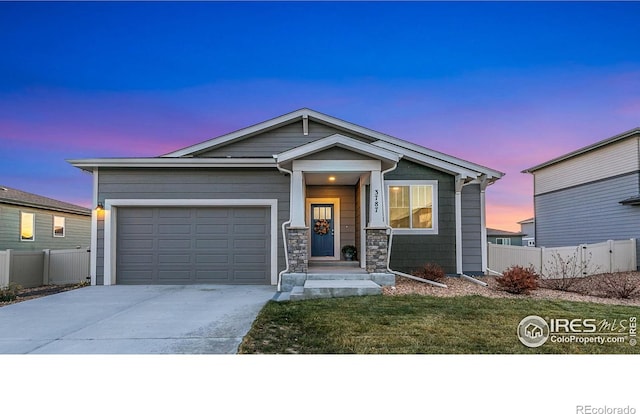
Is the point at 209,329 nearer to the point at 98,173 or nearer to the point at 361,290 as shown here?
the point at 361,290

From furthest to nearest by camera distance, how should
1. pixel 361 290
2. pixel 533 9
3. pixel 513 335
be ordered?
pixel 533 9 < pixel 361 290 < pixel 513 335

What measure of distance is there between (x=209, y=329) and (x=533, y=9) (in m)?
11.5

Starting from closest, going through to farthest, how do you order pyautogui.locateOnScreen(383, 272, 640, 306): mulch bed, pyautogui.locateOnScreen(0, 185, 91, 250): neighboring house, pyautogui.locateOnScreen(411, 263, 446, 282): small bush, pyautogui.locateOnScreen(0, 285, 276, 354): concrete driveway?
pyautogui.locateOnScreen(0, 285, 276, 354): concrete driveway < pyautogui.locateOnScreen(383, 272, 640, 306): mulch bed < pyautogui.locateOnScreen(411, 263, 446, 282): small bush < pyautogui.locateOnScreen(0, 185, 91, 250): neighboring house

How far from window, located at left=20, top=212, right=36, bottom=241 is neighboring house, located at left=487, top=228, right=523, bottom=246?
28057 millimetres

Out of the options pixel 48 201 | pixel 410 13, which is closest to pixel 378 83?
pixel 410 13

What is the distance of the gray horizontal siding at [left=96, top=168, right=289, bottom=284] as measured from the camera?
33.1 feet

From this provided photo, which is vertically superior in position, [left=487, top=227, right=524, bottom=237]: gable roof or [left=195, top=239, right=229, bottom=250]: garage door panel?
[left=195, top=239, right=229, bottom=250]: garage door panel

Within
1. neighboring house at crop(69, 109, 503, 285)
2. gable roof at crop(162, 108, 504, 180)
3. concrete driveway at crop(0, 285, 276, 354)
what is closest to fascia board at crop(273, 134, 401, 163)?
neighboring house at crop(69, 109, 503, 285)

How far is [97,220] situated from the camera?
392 inches

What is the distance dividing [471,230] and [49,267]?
44.2 feet

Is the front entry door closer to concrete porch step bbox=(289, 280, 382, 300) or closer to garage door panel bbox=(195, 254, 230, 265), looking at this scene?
garage door panel bbox=(195, 254, 230, 265)

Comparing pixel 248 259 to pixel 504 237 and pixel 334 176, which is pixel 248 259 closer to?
pixel 334 176

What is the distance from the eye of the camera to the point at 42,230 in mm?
16594

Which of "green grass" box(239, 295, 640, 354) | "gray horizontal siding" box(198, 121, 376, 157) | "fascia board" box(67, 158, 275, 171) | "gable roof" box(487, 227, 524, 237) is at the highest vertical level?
"gray horizontal siding" box(198, 121, 376, 157)
